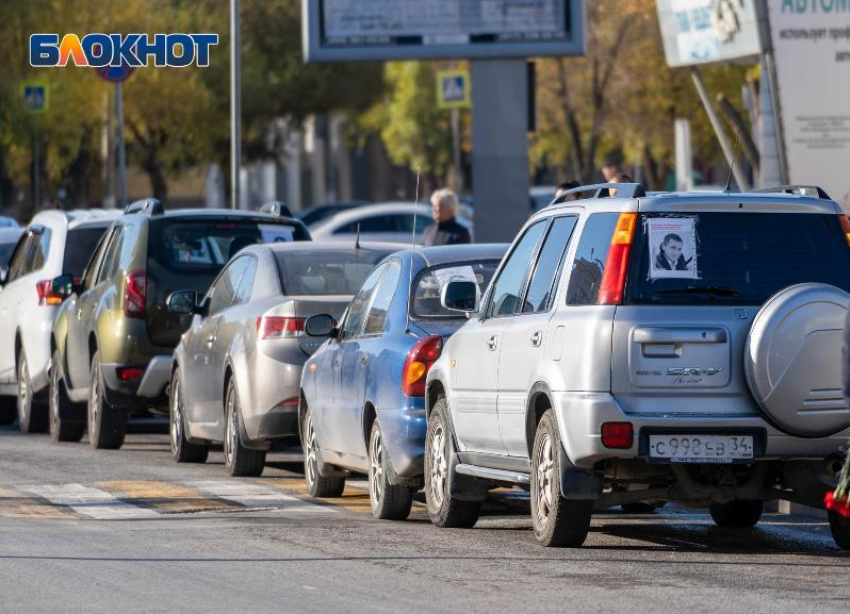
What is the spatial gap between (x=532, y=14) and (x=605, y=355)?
16106 mm

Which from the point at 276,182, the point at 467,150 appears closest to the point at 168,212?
the point at 467,150

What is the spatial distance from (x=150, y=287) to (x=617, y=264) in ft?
25.7

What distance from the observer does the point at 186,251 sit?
17.8 meters

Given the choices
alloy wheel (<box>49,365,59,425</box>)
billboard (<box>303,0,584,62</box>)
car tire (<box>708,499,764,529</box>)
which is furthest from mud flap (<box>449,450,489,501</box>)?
billboard (<box>303,0,584,62</box>)

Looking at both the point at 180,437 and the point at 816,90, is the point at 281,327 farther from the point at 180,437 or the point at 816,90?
the point at 816,90

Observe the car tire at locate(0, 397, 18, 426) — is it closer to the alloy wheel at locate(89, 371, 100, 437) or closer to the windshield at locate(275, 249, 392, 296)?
the alloy wheel at locate(89, 371, 100, 437)

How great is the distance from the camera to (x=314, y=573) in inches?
390

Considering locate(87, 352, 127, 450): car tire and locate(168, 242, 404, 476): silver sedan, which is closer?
locate(168, 242, 404, 476): silver sedan

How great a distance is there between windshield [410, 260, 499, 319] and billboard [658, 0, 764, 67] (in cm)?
1239

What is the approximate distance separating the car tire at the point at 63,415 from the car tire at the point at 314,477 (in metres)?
5.46

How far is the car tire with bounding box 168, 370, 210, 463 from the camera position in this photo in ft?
55.1

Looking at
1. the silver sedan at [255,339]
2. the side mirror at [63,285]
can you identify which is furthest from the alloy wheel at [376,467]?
the side mirror at [63,285]

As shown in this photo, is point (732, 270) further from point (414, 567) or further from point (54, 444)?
point (54, 444)

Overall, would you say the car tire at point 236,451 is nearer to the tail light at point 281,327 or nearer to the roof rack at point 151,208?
the tail light at point 281,327
